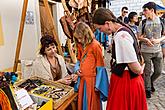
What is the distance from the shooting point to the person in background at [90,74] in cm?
208

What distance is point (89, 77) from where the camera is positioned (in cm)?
212

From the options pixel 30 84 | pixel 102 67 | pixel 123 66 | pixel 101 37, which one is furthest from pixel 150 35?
pixel 101 37

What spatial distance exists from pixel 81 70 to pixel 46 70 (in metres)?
0.34

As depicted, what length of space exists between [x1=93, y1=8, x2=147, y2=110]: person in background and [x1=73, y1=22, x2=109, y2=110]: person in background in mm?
196

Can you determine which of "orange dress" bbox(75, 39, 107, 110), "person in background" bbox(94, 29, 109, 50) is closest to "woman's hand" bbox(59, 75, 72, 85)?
"orange dress" bbox(75, 39, 107, 110)

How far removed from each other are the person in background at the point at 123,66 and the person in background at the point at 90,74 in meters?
0.20

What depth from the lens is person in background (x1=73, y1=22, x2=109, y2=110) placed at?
2.08 metres

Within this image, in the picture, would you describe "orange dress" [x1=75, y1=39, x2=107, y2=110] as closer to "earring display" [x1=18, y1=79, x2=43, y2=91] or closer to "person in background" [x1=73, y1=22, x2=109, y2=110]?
"person in background" [x1=73, y1=22, x2=109, y2=110]

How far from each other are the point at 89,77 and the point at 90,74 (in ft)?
0.11

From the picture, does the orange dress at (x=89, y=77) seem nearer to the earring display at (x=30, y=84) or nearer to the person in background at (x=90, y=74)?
the person in background at (x=90, y=74)

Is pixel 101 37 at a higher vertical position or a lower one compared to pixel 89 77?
higher

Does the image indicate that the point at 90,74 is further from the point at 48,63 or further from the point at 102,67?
the point at 48,63

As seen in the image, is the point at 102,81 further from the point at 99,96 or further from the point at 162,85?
the point at 162,85

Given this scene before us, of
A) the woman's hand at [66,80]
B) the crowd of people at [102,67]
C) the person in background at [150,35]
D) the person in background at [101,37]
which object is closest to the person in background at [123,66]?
the crowd of people at [102,67]
